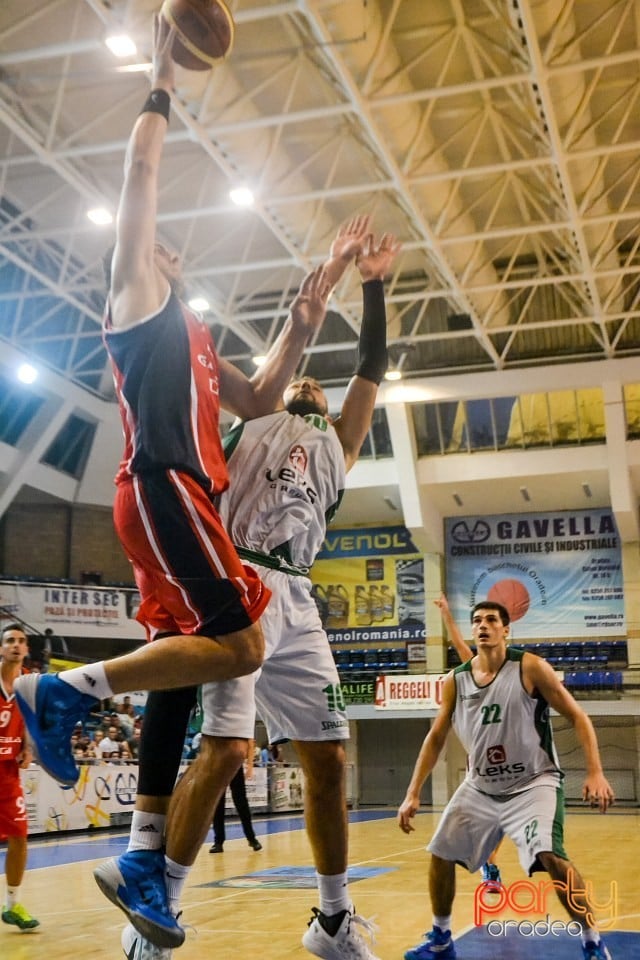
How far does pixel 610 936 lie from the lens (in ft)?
18.4

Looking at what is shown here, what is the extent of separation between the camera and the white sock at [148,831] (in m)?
3.36

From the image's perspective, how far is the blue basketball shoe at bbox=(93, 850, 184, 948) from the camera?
3164 millimetres

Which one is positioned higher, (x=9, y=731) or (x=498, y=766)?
(x=9, y=731)

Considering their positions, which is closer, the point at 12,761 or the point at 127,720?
the point at 12,761

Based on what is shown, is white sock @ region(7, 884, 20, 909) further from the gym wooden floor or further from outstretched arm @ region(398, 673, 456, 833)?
outstretched arm @ region(398, 673, 456, 833)

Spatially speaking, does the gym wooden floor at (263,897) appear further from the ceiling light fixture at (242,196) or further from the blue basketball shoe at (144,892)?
the ceiling light fixture at (242,196)

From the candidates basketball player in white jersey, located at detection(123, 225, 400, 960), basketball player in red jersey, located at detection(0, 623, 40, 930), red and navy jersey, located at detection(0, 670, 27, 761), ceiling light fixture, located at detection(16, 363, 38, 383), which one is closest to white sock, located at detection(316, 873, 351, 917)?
basketball player in white jersey, located at detection(123, 225, 400, 960)

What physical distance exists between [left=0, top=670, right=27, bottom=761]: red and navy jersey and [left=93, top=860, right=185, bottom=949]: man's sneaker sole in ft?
14.3

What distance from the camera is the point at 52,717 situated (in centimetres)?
311

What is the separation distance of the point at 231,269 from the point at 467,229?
191 inches

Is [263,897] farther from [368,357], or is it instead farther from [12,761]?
[368,357]

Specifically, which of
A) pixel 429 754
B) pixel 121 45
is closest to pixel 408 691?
pixel 121 45

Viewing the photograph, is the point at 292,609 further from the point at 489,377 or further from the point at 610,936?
the point at 489,377

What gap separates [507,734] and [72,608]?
1955 cm
